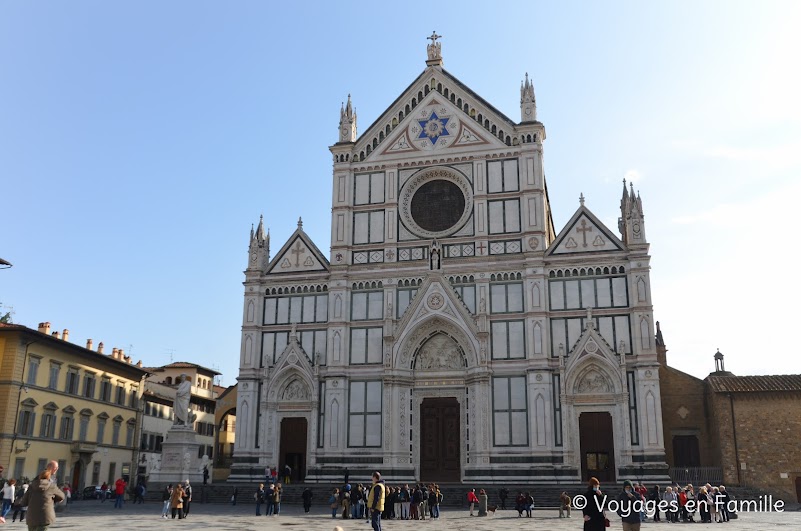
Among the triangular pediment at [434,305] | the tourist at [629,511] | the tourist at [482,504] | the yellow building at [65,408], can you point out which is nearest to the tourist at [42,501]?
the tourist at [629,511]

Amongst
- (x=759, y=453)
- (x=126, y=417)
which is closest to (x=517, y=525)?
(x=759, y=453)

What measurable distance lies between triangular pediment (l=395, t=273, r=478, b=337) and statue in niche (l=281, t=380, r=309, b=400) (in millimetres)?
5569

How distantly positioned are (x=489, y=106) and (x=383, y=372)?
14.8m

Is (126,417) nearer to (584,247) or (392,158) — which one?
(392,158)

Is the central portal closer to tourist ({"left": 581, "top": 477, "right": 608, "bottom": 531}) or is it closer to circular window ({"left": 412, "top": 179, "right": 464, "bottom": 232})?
circular window ({"left": 412, "top": 179, "right": 464, "bottom": 232})

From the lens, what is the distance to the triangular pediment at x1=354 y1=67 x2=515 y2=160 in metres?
38.5

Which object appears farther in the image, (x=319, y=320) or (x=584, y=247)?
(x=319, y=320)

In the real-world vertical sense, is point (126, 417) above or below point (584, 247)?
below

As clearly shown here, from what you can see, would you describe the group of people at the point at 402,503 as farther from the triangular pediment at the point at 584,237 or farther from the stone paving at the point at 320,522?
the triangular pediment at the point at 584,237

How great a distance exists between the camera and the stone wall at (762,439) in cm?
3238

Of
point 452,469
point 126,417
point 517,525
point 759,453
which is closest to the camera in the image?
point 517,525

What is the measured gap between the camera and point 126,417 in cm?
4647

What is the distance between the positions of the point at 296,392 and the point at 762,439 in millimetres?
21870

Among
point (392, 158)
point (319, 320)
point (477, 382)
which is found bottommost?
point (477, 382)
